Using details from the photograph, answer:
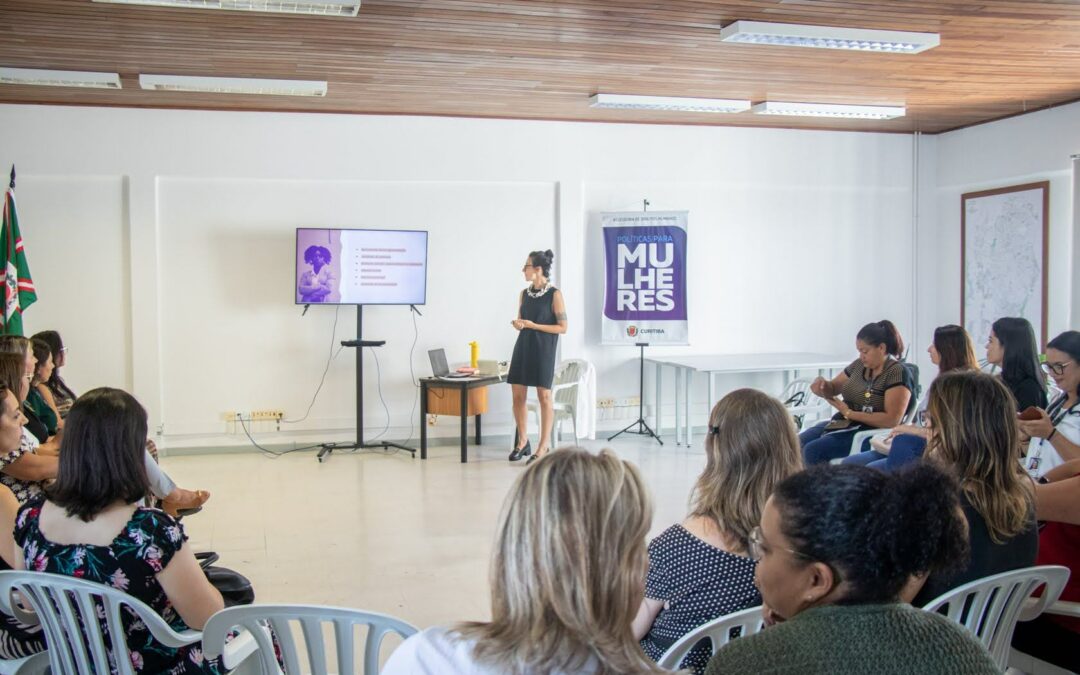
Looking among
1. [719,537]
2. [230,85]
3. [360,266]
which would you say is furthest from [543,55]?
[719,537]

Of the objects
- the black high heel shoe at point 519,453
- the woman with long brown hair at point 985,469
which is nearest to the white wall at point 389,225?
the black high heel shoe at point 519,453

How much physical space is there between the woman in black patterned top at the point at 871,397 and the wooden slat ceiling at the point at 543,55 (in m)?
1.75

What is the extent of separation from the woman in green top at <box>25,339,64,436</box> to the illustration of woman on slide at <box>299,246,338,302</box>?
8.60ft

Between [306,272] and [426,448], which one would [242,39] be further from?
[426,448]

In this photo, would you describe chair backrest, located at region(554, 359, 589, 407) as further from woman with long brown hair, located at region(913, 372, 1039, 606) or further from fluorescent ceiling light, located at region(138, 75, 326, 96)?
woman with long brown hair, located at region(913, 372, 1039, 606)

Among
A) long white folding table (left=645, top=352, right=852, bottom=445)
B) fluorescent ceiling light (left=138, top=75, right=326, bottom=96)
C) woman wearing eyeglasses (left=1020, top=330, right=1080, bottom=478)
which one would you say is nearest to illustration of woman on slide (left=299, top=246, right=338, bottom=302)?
fluorescent ceiling light (left=138, top=75, right=326, bottom=96)

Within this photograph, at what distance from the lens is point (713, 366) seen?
756 cm

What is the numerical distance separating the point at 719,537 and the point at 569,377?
227 inches

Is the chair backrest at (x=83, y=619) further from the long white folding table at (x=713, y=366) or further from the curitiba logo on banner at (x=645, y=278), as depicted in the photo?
the curitiba logo on banner at (x=645, y=278)

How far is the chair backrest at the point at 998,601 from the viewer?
2.14 metres

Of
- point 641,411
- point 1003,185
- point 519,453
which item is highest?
point 1003,185

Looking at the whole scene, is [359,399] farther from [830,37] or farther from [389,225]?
[830,37]

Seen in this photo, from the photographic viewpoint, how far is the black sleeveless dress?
23.8 feet

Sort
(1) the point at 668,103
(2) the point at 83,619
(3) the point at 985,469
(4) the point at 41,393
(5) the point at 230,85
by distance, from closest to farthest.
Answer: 1. (2) the point at 83,619
2. (3) the point at 985,469
3. (4) the point at 41,393
4. (5) the point at 230,85
5. (1) the point at 668,103
